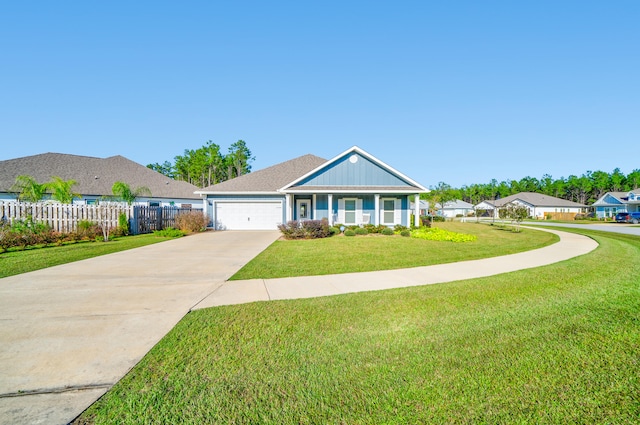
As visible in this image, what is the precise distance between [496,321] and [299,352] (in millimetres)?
2859

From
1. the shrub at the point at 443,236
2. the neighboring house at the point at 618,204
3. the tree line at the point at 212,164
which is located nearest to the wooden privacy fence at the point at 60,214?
the shrub at the point at 443,236

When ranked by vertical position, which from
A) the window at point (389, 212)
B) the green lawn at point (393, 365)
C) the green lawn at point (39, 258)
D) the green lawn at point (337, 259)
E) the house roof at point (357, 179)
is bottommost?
the green lawn at point (337, 259)

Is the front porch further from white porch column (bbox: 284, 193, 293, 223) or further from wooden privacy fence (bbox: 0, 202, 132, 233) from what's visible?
wooden privacy fence (bbox: 0, 202, 132, 233)

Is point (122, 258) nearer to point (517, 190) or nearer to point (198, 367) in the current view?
point (198, 367)

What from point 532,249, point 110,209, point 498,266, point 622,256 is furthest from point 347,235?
point 110,209

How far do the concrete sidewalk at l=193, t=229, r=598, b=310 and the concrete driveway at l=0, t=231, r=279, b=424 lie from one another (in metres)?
0.58

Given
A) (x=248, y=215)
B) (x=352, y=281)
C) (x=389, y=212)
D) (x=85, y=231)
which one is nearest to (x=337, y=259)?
(x=352, y=281)

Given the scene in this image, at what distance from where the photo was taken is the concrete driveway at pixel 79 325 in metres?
2.88

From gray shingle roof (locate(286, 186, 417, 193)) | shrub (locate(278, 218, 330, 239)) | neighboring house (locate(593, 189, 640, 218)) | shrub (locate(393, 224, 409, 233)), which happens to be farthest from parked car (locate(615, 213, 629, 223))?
shrub (locate(278, 218, 330, 239))

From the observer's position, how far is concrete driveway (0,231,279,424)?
9.46ft

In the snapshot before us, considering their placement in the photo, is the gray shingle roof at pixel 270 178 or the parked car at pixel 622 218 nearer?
the gray shingle roof at pixel 270 178

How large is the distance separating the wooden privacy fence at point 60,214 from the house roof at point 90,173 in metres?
11.7

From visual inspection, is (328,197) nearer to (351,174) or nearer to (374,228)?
(351,174)

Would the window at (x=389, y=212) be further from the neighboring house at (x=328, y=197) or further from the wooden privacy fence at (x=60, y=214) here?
the wooden privacy fence at (x=60, y=214)
